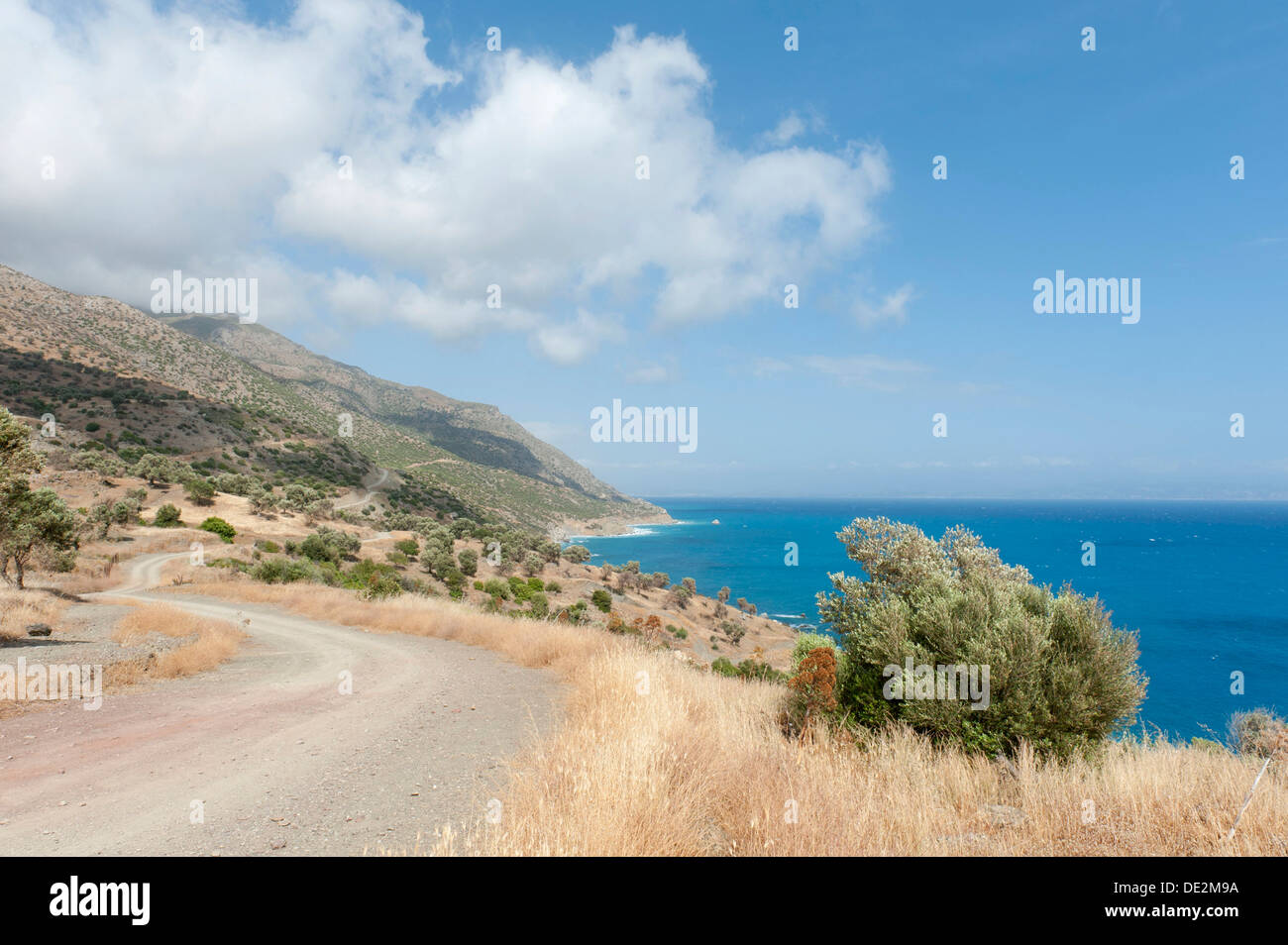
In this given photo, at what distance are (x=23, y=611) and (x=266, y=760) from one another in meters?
12.9

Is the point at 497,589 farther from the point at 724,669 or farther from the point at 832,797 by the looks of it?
the point at 832,797

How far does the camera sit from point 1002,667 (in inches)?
265

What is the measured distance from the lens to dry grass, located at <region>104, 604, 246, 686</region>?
10.2 metres

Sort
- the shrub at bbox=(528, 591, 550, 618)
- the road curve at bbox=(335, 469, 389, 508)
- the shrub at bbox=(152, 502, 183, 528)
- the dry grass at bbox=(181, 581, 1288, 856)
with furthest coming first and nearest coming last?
the road curve at bbox=(335, 469, 389, 508)
the shrub at bbox=(152, 502, 183, 528)
the shrub at bbox=(528, 591, 550, 618)
the dry grass at bbox=(181, 581, 1288, 856)

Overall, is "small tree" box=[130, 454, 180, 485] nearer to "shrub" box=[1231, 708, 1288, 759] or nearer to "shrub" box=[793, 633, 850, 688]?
"shrub" box=[793, 633, 850, 688]

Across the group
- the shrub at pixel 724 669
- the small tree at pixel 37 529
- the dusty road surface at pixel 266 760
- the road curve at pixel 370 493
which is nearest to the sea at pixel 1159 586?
the dusty road surface at pixel 266 760

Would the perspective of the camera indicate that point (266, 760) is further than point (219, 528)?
No

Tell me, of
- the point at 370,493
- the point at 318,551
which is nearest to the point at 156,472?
the point at 318,551

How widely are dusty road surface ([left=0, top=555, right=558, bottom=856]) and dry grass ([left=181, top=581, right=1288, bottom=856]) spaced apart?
1051mm

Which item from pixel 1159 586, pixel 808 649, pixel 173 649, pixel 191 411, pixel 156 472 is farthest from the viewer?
pixel 1159 586

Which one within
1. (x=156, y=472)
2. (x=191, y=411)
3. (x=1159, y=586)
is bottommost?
(x=1159, y=586)

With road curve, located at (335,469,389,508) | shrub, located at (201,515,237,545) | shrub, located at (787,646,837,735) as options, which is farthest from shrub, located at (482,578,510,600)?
road curve, located at (335,469,389,508)
